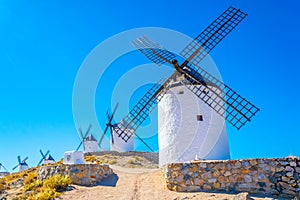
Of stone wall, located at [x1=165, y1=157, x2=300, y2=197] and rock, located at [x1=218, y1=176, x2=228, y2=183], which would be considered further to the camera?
rock, located at [x1=218, y1=176, x2=228, y2=183]

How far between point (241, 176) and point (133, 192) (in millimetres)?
3743

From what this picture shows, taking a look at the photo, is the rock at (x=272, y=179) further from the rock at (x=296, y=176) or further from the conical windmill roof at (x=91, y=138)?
the conical windmill roof at (x=91, y=138)

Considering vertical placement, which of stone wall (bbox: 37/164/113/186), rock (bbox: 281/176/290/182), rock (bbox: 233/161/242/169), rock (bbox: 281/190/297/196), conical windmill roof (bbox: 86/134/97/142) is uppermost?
conical windmill roof (bbox: 86/134/97/142)

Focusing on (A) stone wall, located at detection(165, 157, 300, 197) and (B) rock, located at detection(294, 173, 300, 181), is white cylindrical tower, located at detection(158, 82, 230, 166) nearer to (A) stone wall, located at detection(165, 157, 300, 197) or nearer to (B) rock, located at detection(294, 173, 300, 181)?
(A) stone wall, located at detection(165, 157, 300, 197)

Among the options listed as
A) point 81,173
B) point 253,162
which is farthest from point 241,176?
point 81,173

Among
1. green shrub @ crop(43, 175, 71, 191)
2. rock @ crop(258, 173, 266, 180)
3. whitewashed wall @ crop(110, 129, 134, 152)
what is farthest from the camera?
whitewashed wall @ crop(110, 129, 134, 152)

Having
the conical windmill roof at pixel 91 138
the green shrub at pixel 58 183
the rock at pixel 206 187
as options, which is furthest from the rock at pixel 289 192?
the conical windmill roof at pixel 91 138

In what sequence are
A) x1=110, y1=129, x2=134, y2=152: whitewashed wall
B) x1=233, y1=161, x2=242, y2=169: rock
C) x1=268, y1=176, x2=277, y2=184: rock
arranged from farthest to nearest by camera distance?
1. x1=110, y1=129, x2=134, y2=152: whitewashed wall
2. x1=233, y1=161, x2=242, y2=169: rock
3. x1=268, y1=176, x2=277, y2=184: rock

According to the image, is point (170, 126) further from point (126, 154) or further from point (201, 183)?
point (126, 154)

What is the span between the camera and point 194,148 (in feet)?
41.8

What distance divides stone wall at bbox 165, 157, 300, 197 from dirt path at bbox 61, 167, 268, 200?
44 centimetres

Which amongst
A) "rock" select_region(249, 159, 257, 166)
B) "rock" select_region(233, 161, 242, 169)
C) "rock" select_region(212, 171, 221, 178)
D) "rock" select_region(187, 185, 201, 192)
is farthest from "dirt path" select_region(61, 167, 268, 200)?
"rock" select_region(249, 159, 257, 166)

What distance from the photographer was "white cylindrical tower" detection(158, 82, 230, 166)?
42.1 feet

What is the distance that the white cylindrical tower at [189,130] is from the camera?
12820mm
